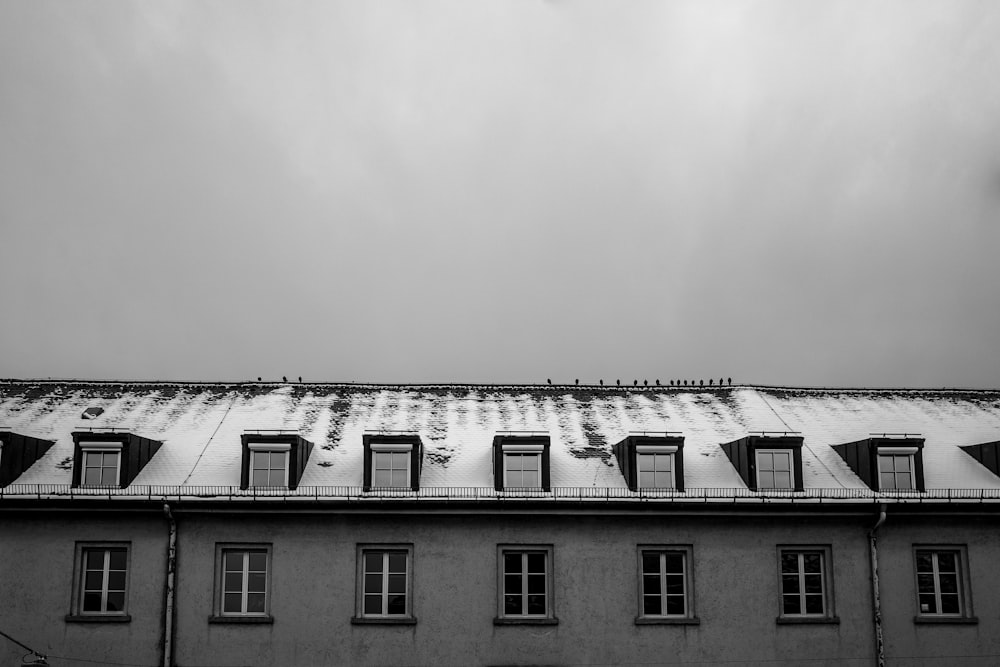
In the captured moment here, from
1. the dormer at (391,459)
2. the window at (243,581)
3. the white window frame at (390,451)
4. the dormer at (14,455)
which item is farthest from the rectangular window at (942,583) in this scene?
the dormer at (14,455)

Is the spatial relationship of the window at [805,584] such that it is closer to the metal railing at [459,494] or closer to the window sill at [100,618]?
the metal railing at [459,494]

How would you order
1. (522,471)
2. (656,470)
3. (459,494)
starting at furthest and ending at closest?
1. (656,470)
2. (522,471)
3. (459,494)

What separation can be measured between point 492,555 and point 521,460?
2868 mm

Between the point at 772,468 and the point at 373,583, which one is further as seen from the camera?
the point at 772,468

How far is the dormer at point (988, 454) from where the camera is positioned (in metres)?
33.9

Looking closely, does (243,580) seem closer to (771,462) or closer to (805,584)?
(771,462)

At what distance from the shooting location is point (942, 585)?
32188 millimetres

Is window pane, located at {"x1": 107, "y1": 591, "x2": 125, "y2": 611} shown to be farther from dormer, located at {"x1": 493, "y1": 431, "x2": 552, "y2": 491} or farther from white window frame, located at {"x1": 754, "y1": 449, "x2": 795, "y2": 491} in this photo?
white window frame, located at {"x1": 754, "y1": 449, "x2": 795, "y2": 491}

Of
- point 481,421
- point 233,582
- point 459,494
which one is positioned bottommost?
point 233,582

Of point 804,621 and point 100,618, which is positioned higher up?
point 100,618

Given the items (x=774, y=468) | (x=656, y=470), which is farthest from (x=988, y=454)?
(x=656, y=470)

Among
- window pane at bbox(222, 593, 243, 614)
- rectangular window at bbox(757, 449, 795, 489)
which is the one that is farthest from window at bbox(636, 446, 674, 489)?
A: window pane at bbox(222, 593, 243, 614)

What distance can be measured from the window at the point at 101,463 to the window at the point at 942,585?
890 inches

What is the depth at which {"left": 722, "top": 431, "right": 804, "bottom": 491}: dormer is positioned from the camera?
32.8 m
